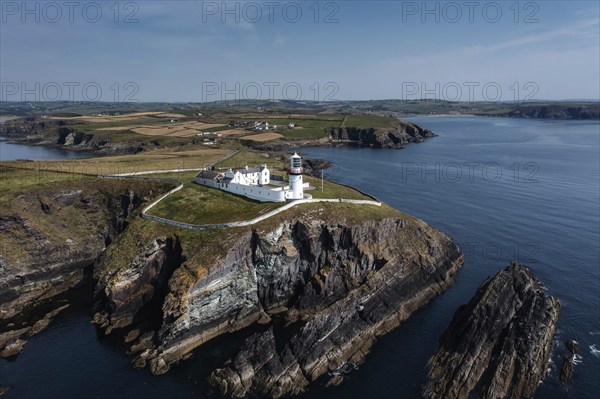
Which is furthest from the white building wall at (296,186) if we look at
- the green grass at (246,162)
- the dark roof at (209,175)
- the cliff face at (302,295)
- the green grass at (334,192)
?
the green grass at (246,162)

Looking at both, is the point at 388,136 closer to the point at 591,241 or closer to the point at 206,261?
the point at 591,241

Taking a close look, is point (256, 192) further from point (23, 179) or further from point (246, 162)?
point (23, 179)

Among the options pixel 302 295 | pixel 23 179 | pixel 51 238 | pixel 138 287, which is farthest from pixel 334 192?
pixel 23 179

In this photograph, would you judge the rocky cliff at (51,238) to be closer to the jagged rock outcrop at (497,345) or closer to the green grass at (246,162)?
the green grass at (246,162)

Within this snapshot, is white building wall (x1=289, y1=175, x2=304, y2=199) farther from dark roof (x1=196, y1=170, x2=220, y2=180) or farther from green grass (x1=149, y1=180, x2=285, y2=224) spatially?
dark roof (x1=196, y1=170, x2=220, y2=180)

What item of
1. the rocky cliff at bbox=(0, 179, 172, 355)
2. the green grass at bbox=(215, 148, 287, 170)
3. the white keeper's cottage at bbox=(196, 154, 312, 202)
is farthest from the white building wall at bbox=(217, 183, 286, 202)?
the green grass at bbox=(215, 148, 287, 170)

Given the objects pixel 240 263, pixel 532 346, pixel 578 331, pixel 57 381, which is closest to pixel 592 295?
pixel 578 331

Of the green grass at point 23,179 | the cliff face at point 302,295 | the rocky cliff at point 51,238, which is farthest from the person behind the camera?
the green grass at point 23,179
